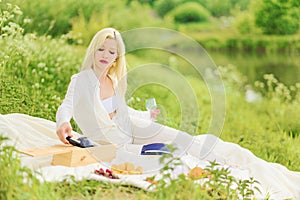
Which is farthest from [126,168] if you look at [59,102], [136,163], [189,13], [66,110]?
[189,13]

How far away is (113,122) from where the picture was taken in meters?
3.33

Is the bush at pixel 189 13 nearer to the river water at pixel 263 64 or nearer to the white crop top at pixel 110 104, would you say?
the river water at pixel 263 64

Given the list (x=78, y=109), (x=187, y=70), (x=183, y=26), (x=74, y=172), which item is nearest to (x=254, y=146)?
(x=78, y=109)

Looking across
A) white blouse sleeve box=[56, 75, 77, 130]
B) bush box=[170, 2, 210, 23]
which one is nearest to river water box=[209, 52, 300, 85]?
bush box=[170, 2, 210, 23]

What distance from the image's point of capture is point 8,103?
3.82m

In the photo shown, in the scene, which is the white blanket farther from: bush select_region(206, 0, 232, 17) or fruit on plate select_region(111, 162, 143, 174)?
bush select_region(206, 0, 232, 17)

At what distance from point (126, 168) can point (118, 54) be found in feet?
2.43

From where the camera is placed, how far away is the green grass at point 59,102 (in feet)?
8.15

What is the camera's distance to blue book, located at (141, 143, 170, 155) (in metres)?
3.05

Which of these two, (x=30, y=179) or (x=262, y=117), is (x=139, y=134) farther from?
(x=262, y=117)

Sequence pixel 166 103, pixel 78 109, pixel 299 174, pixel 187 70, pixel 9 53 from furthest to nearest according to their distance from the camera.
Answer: pixel 187 70 → pixel 166 103 → pixel 9 53 → pixel 299 174 → pixel 78 109

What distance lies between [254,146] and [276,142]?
9.4 inches

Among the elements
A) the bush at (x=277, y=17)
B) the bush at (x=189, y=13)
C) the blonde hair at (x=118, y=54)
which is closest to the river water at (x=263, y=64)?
the bush at (x=277, y=17)

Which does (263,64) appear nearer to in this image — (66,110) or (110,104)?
(110,104)
